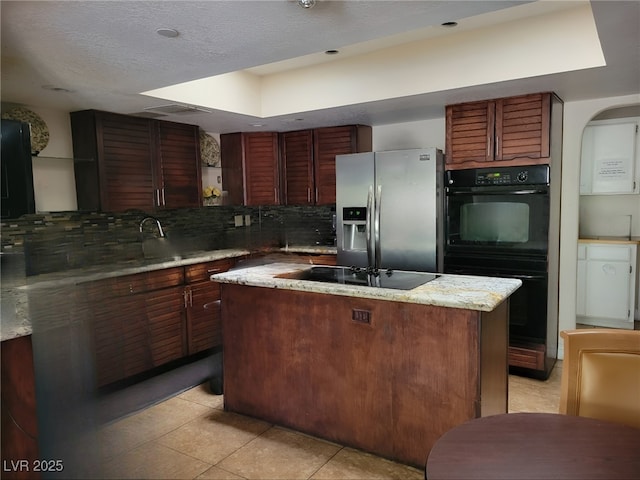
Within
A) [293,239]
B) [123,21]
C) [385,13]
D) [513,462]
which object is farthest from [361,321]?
[293,239]

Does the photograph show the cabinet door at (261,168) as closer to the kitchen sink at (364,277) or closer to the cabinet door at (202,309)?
the cabinet door at (202,309)

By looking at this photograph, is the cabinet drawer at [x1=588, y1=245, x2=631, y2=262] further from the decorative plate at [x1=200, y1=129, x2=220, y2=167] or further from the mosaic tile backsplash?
the decorative plate at [x1=200, y1=129, x2=220, y2=167]

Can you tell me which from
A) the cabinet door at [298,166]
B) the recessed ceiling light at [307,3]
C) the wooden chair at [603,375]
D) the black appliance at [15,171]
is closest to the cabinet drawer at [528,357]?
the wooden chair at [603,375]

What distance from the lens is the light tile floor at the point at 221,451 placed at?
2209 mm

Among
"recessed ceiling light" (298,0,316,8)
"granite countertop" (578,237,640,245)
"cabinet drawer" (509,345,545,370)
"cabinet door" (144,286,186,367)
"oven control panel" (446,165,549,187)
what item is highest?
"recessed ceiling light" (298,0,316,8)

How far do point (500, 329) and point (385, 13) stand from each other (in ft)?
5.27

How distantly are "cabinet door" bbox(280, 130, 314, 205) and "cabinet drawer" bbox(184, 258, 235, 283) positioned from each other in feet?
3.23

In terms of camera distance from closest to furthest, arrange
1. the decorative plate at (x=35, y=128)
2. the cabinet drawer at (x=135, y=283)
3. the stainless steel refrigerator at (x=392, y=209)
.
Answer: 1. the cabinet drawer at (x=135, y=283)
2. the decorative plate at (x=35, y=128)
3. the stainless steel refrigerator at (x=392, y=209)

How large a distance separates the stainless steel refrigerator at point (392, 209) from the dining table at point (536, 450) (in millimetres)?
2268

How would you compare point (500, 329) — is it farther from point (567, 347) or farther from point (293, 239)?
point (293, 239)

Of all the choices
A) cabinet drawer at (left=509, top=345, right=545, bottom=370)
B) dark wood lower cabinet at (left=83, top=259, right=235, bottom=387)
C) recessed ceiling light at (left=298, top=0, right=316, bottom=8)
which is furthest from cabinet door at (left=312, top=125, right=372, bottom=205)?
recessed ceiling light at (left=298, top=0, right=316, bottom=8)

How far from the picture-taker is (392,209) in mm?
3672

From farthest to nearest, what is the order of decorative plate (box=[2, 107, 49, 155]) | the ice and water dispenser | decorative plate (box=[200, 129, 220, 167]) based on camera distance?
decorative plate (box=[200, 129, 220, 167]) → the ice and water dispenser → decorative plate (box=[2, 107, 49, 155])

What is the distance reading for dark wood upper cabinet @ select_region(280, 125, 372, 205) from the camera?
437cm
